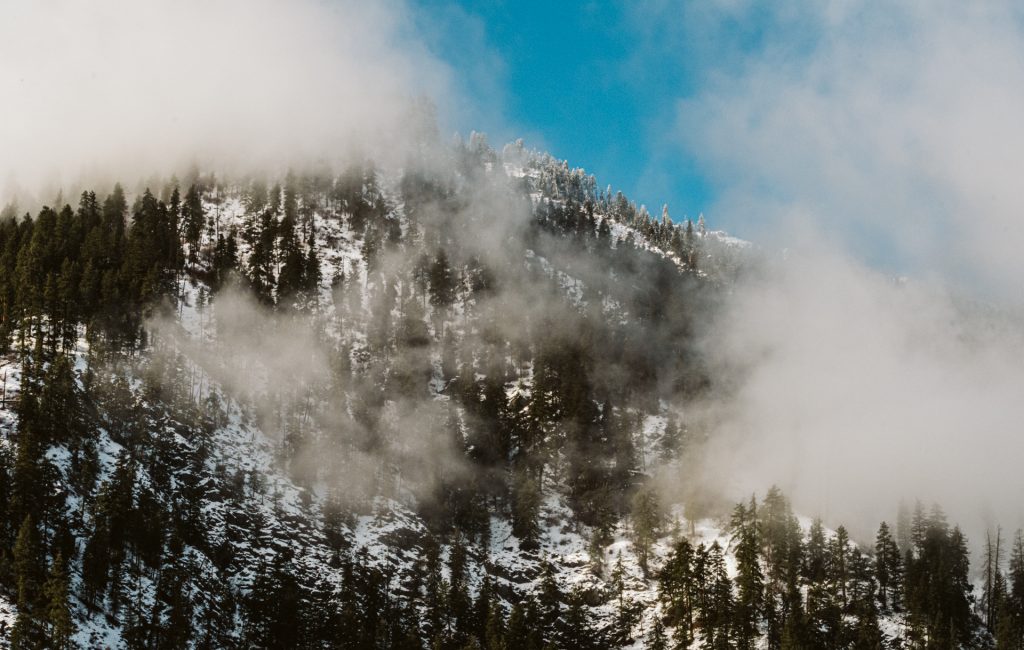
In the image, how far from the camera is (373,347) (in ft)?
531

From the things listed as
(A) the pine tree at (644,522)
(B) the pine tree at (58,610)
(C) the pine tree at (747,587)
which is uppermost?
(A) the pine tree at (644,522)

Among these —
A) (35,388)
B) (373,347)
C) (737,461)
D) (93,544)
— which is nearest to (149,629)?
(93,544)

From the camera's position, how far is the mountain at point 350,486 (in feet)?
290

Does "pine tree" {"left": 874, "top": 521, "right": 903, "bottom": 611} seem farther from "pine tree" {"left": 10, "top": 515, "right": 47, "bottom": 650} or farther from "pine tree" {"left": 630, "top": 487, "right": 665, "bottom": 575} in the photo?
"pine tree" {"left": 10, "top": 515, "right": 47, "bottom": 650}

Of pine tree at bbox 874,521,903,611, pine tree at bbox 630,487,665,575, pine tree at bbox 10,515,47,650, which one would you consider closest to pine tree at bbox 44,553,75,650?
pine tree at bbox 10,515,47,650

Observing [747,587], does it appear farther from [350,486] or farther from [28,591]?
[28,591]

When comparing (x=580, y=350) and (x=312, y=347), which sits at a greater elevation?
(x=580, y=350)

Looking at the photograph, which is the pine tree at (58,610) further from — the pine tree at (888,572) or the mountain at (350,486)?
the pine tree at (888,572)

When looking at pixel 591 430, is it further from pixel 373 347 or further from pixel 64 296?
pixel 64 296

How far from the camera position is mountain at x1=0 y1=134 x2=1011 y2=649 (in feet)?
290

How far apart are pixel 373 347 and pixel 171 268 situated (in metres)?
44.0

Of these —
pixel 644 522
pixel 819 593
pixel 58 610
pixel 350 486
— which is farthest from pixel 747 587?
pixel 58 610

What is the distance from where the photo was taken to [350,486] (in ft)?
421

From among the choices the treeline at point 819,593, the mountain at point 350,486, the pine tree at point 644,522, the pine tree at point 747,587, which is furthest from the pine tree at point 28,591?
the pine tree at point 644,522
